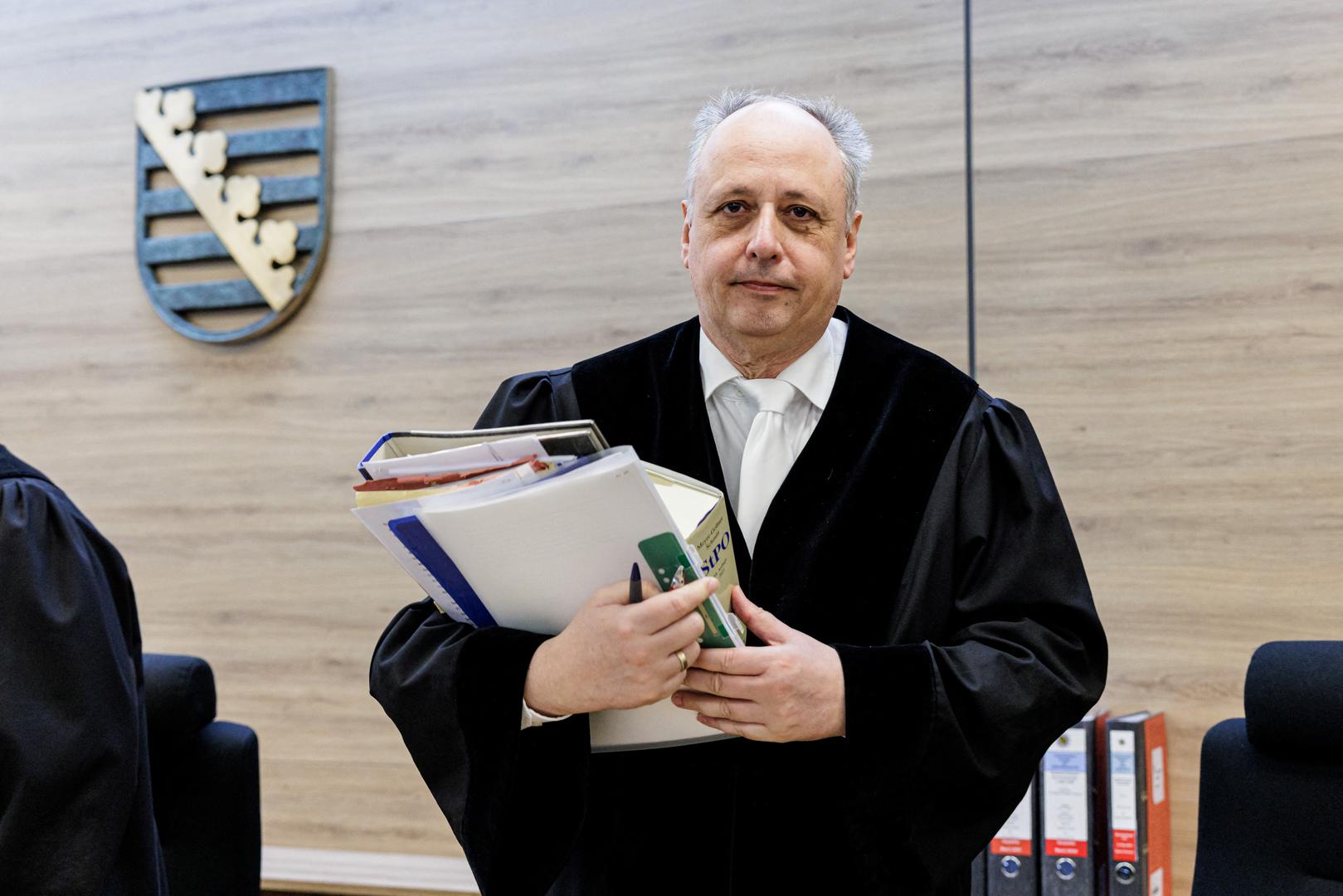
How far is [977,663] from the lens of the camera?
4.65ft

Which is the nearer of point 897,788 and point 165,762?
point 897,788

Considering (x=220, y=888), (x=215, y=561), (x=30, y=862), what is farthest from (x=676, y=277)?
(x=30, y=862)

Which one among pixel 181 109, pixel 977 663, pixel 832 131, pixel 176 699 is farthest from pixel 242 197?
Result: pixel 977 663

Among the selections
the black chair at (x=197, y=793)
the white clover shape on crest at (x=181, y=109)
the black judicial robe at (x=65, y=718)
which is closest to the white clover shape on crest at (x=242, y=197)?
the white clover shape on crest at (x=181, y=109)

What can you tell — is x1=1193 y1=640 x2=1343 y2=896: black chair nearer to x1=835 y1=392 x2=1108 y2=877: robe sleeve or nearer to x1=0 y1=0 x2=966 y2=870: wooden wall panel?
x1=835 y1=392 x2=1108 y2=877: robe sleeve

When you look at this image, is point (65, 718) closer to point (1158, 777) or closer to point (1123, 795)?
point (1123, 795)

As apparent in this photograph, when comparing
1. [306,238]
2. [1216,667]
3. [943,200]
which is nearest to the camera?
[1216,667]

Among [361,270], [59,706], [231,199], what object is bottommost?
[59,706]

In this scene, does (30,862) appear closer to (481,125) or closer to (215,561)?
(215,561)

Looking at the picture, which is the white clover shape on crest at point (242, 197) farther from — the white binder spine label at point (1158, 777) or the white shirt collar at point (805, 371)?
the white binder spine label at point (1158, 777)

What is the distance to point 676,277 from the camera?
3.09 m

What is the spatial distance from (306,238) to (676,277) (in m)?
1.01

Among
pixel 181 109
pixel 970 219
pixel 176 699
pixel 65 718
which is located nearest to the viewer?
pixel 65 718

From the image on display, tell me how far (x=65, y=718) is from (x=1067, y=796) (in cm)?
174
